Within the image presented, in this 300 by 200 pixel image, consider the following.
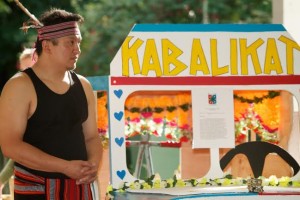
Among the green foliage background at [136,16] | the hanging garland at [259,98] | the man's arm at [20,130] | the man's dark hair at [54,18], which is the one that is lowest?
the man's arm at [20,130]

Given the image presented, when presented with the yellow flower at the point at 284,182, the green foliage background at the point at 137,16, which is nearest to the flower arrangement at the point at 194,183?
the yellow flower at the point at 284,182

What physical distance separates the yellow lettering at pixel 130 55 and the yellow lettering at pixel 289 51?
0.77 m

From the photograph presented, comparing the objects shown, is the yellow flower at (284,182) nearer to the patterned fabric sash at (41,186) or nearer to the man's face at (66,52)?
the patterned fabric sash at (41,186)

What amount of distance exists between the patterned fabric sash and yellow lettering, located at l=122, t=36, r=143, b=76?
0.75 m

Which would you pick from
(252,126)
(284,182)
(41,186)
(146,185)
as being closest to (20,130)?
(41,186)

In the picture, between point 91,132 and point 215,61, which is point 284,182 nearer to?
point 215,61

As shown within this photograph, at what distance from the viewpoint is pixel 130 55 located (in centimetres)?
437

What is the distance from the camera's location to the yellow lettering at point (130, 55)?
436 centimetres

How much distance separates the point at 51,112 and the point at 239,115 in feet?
9.08

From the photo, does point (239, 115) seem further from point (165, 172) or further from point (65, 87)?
point (65, 87)

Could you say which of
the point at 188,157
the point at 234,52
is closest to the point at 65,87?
the point at 234,52

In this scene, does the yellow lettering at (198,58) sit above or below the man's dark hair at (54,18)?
below

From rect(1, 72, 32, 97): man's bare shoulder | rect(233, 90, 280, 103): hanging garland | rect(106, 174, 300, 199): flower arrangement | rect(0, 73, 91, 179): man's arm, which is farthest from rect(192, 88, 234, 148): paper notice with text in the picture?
rect(233, 90, 280, 103): hanging garland

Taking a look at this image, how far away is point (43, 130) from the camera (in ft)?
12.5
